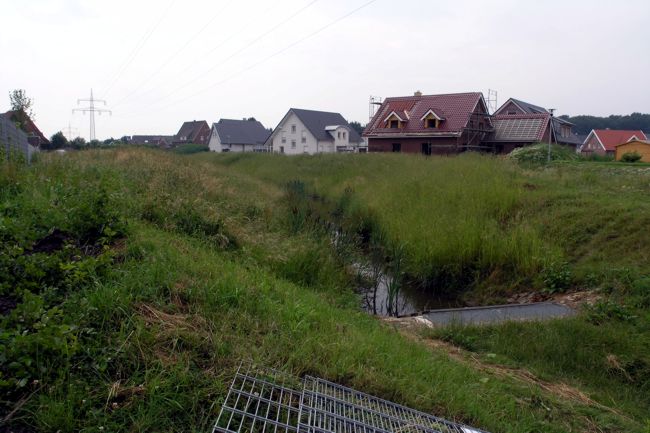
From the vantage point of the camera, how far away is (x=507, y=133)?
118 ft

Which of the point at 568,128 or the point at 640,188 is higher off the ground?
the point at 568,128

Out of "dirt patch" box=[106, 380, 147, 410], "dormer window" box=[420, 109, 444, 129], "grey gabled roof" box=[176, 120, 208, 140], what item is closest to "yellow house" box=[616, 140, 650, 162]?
"dormer window" box=[420, 109, 444, 129]

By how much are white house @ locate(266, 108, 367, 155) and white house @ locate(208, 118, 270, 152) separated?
4954 mm

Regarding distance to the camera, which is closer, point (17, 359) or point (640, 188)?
point (17, 359)

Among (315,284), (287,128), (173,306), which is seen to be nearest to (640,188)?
(315,284)

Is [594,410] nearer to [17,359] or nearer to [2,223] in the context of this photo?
[17,359]

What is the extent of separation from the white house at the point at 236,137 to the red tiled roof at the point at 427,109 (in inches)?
889

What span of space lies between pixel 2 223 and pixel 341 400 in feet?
11.3

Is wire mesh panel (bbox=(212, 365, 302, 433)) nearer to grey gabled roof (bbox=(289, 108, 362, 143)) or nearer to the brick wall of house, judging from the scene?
the brick wall of house

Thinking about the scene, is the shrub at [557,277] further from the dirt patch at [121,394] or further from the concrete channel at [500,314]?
the dirt patch at [121,394]

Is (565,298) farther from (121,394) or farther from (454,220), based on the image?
(121,394)

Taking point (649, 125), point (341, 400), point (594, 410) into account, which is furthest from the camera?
point (649, 125)

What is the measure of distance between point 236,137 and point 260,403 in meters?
59.6

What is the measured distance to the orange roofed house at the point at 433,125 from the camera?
33625 mm
